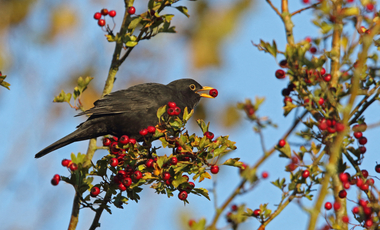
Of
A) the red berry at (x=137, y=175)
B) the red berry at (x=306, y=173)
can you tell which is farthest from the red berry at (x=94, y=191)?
the red berry at (x=306, y=173)

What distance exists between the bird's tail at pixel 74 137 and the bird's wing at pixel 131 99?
23cm

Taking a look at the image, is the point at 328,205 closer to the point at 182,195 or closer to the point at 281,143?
the point at 182,195

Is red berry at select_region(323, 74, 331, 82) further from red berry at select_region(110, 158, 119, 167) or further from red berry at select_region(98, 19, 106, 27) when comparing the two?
red berry at select_region(98, 19, 106, 27)

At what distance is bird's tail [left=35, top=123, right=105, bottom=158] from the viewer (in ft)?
17.3

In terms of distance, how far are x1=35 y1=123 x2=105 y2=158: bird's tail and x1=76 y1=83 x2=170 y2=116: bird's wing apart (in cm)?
23

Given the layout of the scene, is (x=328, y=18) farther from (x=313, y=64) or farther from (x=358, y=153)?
(x=358, y=153)

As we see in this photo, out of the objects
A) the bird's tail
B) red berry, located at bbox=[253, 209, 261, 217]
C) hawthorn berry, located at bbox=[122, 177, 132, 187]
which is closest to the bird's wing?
the bird's tail

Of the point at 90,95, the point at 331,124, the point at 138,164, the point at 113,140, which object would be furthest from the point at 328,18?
the point at 90,95

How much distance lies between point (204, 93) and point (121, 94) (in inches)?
58.0

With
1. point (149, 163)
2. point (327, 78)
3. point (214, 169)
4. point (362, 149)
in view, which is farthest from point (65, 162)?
point (362, 149)

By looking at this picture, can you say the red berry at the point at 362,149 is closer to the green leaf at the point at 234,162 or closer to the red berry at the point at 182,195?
the green leaf at the point at 234,162

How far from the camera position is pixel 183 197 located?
3.55m

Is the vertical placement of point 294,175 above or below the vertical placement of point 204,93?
below

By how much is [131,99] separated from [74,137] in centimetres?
99
